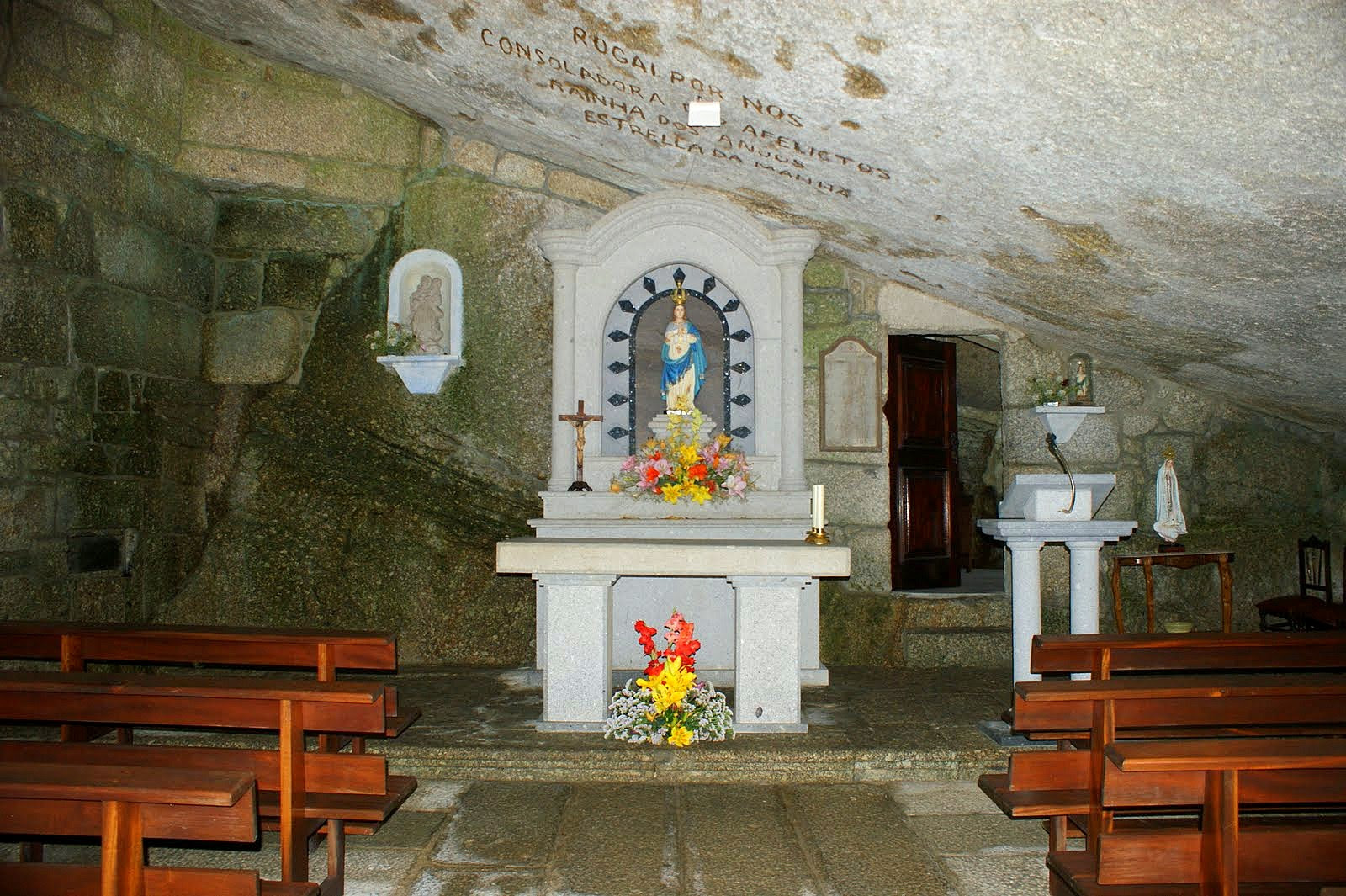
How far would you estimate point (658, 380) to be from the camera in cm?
654

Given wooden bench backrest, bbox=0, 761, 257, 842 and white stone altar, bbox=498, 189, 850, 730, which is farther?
white stone altar, bbox=498, 189, 850, 730

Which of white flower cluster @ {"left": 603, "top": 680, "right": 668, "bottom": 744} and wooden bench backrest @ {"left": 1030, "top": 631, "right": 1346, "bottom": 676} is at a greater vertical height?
wooden bench backrest @ {"left": 1030, "top": 631, "right": 1346, "bottom": 676}

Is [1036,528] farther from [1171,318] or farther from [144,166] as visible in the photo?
[144,166]

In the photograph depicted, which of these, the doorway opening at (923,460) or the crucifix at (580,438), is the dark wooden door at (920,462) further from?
the crucifix at (580,438)

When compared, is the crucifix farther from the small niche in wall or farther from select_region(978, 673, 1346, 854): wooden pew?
select_region(978, 673, 1346, 854): wooden pew

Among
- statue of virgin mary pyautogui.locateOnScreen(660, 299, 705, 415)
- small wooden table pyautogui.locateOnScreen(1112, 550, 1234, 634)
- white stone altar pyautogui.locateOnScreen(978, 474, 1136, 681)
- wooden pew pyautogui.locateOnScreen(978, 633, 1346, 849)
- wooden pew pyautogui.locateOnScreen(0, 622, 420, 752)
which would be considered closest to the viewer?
wooden pew pyautogui.locateOnScreen(978, 633, 1346, 849)

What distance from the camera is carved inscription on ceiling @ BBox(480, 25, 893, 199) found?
482cm

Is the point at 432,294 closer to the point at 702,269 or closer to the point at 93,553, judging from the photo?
the point at 702,269

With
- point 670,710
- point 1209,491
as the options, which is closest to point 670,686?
point 670,710

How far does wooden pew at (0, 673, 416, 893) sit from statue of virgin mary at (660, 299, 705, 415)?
3.42m

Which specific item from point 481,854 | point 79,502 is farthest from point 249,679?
point 79,502

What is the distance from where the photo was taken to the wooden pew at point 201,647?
369cm

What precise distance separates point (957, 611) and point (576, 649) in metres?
2.91

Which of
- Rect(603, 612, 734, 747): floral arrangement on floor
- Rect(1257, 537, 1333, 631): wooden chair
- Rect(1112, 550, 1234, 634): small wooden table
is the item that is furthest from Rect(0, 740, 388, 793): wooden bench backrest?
Rect(1257, 537, 1333, 631): wooden chair
